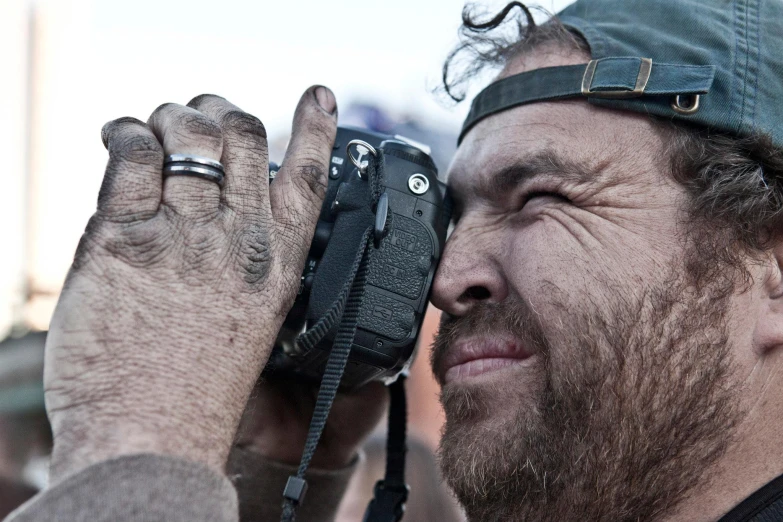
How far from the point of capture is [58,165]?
14.8 feet

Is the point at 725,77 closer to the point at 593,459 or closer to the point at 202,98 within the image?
the point at 593,459

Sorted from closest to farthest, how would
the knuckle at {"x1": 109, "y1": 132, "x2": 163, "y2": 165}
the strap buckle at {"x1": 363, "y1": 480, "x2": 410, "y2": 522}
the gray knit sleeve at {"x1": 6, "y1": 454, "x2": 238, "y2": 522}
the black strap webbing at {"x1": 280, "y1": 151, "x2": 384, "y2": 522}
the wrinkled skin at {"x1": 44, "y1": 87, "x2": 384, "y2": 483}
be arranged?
1. the gray knit sleeve at {"x1": 6, "y1": 454, "x2": 238, "y2": 522}
2. the wrinkled skin at {"x1": 44, "y1": 87, "x2": 384, "y2": 483}
3. the knuckle at {"x1": 109, "y1": 132, "x2": 163, "y2": 165}
4. the black strap webbing at {"x1": 280, "y1": 151, "x2": 384, "y2": 522}
5. the strap buckle at {"x1": 363, "y1": 480, "x2": 410, "y2": 522}

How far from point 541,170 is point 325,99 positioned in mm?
404

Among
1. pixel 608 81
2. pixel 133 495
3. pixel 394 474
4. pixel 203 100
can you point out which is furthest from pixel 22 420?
pixel 608 81

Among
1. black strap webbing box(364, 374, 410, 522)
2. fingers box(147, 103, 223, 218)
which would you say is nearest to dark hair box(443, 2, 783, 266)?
black strap webbing box(364, 374, 410, 522)

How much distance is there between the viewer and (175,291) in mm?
1140

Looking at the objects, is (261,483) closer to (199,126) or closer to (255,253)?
(255,253)

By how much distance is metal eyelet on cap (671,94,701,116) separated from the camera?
1414mm

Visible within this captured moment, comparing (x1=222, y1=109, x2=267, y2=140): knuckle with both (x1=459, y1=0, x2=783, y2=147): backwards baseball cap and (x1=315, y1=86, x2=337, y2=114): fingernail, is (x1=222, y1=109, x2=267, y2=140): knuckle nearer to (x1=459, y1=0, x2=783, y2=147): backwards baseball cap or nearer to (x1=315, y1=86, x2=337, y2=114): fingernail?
(x1=315, y1=86, x2=337, y2=114): fingernail

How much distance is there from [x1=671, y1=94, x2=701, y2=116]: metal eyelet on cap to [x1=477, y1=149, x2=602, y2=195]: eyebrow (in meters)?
0.17

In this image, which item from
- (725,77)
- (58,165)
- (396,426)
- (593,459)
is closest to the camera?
(593,459)

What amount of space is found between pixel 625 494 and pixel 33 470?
1743 millimetres

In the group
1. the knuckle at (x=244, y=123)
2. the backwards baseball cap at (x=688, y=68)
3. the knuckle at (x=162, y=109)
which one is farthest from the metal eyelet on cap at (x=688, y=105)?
the knuckle at (x=162, y=109)

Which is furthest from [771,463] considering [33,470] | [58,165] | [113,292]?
[58,165]
